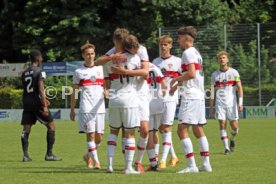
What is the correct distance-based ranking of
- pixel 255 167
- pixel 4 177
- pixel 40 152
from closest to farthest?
pixel 4 177 < pixel 255 167 < pixel 40 152

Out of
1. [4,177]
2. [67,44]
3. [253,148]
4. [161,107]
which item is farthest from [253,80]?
[4,177]

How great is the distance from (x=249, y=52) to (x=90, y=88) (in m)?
23.5

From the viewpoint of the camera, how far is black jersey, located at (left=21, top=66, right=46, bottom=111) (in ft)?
→ 46.2

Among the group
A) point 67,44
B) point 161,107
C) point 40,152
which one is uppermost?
point 67,44

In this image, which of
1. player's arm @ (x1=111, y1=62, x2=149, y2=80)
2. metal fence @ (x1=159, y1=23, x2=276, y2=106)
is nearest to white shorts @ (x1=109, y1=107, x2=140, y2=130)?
player's arm @ (x1=111, y1=62, x2=149, y2=80)

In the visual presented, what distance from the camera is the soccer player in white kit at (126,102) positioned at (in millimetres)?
10781

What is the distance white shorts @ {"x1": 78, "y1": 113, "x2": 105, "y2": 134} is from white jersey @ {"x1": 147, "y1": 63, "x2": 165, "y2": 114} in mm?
912

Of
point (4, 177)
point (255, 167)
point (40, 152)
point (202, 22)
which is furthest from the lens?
point (202, 22)

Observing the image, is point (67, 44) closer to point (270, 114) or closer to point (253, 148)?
point (270, 114)

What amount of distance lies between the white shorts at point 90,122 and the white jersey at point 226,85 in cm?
518

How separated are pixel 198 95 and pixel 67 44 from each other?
118 ft

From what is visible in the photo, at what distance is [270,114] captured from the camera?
115 ft

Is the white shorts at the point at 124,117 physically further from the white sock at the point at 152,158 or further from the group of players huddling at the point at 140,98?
the white sock at the point at 152,158

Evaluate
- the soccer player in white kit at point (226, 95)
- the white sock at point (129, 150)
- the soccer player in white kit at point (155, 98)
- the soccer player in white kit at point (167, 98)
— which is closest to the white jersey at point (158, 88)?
the soccer player in white kit at point (155, 98)
